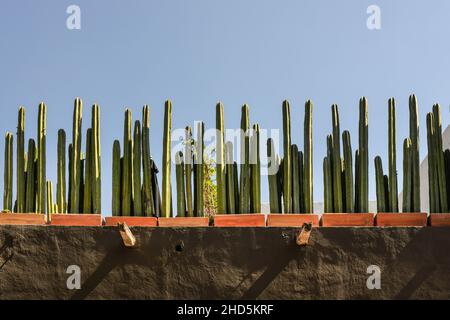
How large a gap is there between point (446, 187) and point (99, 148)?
11.4ft

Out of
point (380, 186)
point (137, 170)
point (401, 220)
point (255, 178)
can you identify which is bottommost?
point (401, 220)

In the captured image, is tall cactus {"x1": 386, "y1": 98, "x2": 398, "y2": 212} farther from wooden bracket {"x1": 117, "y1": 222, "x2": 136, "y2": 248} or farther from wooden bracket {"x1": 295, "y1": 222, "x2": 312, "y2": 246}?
wooden bracket {"x1": 117, "y1": 222, "x2": 136, "y2": 248}

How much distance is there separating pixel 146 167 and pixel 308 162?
1.62 meters

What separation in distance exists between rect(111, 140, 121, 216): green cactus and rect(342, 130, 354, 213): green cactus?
7.41ft

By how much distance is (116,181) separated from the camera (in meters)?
6.23

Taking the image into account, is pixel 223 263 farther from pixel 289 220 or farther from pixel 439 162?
pixel 439 162

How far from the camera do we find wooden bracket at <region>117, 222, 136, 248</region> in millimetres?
5453

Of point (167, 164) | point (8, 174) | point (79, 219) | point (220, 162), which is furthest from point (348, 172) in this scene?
point (8, 174)

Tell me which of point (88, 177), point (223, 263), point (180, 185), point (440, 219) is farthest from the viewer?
point (88, 177)

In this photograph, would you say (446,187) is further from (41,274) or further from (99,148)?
(41,274)

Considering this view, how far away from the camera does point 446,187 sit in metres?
6.17

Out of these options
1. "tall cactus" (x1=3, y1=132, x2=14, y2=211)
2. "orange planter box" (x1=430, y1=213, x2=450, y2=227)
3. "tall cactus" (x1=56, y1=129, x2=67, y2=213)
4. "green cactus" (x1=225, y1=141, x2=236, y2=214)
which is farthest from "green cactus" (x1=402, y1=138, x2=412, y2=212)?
"tall cactus" (x1=3, y1=132, x2=14, y2=211)

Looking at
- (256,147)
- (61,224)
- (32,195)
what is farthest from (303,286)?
(32,195)

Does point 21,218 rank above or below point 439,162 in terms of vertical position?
below
